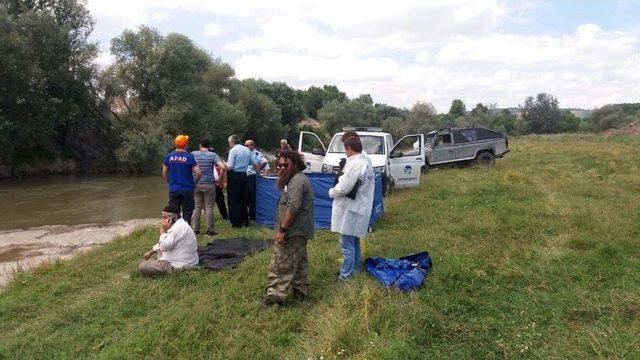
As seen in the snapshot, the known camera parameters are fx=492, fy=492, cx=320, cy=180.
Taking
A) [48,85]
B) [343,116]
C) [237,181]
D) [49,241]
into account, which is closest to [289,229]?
[237,181]

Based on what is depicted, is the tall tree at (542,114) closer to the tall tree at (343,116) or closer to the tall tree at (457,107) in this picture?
the tall tree at (457,107)

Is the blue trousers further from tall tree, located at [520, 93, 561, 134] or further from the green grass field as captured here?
tall tree, located at [520, 93, 561, 134]

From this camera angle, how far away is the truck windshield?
13734mm

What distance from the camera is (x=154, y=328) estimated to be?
4730 mm

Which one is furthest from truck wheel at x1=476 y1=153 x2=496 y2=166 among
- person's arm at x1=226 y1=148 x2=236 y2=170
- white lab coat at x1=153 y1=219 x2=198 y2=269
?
white lab coat at x1=153 y1=219 x2=198 y2=269

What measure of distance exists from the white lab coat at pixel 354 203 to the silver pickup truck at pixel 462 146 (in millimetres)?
14906

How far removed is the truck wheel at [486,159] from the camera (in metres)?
20.4

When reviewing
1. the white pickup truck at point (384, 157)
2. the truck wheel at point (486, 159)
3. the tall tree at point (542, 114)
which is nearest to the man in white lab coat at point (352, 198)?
the white pickup truck at point (384, 157)

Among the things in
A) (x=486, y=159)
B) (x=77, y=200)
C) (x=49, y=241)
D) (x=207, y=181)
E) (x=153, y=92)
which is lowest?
(x=49, y=241)

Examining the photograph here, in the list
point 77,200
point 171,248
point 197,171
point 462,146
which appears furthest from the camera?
point 462,146

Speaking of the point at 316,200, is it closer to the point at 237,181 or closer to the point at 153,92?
the point at 237,181

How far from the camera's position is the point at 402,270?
5.77 m

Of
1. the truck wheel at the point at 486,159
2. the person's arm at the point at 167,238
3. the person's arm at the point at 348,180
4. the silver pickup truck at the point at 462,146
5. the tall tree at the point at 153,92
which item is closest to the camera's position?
the person's arm at the point at 348,180

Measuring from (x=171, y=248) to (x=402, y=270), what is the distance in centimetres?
298
